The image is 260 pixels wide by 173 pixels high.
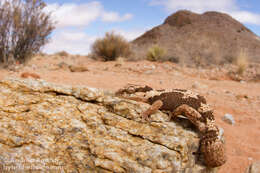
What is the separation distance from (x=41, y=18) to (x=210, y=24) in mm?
26965

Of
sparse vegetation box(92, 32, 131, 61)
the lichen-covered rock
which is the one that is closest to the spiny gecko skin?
the lichen-covered rock

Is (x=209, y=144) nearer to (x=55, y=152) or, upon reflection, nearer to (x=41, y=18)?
(x=55, y=152)

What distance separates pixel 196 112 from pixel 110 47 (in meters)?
12.0

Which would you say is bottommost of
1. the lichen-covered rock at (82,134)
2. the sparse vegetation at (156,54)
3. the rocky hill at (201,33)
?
the lichen-covered rock at (82,134)

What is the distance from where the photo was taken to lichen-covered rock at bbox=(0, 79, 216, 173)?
228 cm

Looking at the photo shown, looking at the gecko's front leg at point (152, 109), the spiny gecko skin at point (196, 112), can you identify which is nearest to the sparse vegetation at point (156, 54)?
the spiny gecko skin at point (196, 112)

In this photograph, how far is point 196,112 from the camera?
2797 millimetres

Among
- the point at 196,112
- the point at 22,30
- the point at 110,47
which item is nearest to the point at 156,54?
the point at 110,47

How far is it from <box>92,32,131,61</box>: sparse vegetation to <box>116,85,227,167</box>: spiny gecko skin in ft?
37.8

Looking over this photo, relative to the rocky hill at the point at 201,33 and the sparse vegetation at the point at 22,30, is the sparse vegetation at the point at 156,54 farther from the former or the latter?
the rocky hill at the point at 201,33

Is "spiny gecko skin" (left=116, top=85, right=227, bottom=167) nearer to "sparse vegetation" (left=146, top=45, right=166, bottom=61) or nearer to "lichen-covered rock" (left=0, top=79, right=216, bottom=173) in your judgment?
"lichen-covered rock" (left=0, top=79, right=216, bottom=173)

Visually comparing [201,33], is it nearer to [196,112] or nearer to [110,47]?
[110,47]

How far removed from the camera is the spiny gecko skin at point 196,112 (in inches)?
106

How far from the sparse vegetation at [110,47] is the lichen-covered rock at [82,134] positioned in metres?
11.8
